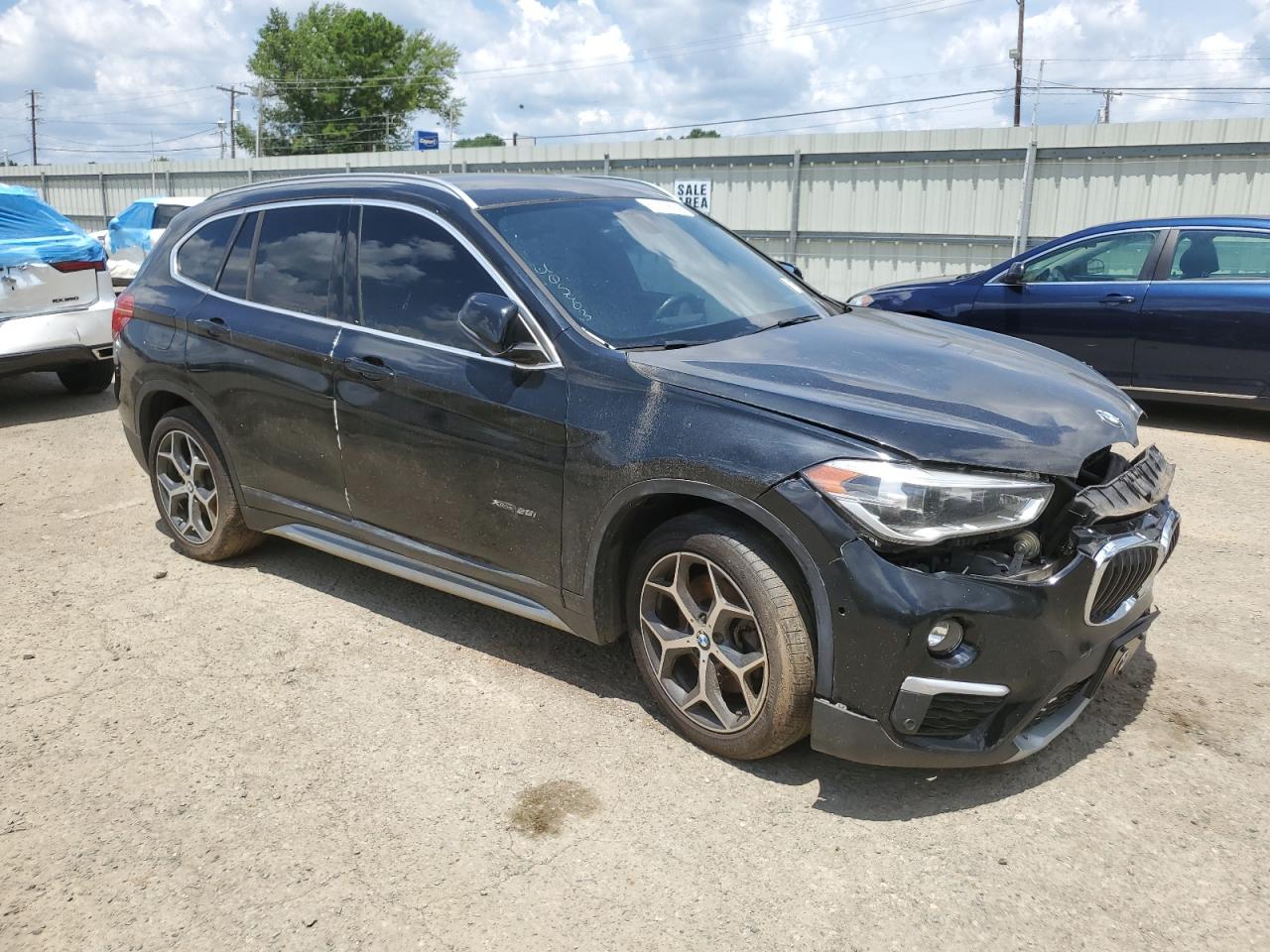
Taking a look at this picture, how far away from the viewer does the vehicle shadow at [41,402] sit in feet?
29.1

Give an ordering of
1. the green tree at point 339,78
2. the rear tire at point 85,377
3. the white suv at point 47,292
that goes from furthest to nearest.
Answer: the green tree at point 339,78 → the rear tire at point 85,377 → the white suv at point 47,292

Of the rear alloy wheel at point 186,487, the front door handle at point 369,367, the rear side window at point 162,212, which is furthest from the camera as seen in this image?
the rear side window at point 162,212

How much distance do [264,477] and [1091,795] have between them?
360cm

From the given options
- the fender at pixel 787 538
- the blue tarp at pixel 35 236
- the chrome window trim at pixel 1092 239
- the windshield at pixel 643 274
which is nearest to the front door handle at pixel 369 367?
the windshield at pixel 643 274

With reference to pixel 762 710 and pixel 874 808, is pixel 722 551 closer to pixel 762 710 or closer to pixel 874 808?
pixel 762 710

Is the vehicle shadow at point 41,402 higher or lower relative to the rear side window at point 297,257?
lower

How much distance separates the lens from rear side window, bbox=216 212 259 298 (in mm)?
4840

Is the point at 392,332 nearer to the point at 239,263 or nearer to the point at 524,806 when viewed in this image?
the point at 239,263

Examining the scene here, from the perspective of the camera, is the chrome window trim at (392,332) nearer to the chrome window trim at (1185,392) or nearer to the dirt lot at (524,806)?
the dirt lot at (524,806)

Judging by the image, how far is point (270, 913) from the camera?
8.97 feet

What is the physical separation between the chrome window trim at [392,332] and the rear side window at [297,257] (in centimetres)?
3

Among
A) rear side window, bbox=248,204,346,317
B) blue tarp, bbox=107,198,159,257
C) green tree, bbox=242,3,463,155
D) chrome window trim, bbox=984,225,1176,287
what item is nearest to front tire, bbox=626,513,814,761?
rear side window, bbox=248,204,346,317

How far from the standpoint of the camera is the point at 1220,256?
8000mm

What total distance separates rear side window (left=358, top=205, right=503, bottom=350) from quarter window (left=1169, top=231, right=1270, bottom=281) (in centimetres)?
650
